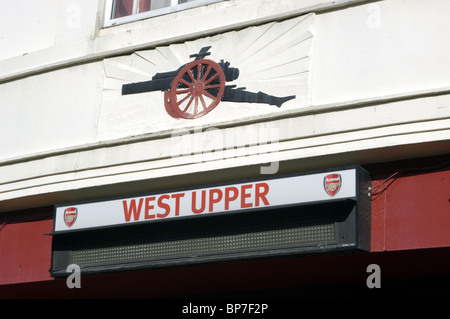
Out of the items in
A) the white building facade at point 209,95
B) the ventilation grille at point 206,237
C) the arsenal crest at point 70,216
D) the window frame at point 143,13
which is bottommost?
the ventilation grille at point 206,237

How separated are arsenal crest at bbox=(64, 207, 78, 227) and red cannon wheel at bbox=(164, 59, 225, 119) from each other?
125cm

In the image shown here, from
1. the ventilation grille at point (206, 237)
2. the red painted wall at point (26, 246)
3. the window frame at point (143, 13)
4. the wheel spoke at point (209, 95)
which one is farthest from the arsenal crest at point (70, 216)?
the window frame at point (143, 13)

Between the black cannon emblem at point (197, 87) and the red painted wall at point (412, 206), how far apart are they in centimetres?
153

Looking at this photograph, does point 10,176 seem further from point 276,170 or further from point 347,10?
point 347,10

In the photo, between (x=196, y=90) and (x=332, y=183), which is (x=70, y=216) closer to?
(x=196, y=90)

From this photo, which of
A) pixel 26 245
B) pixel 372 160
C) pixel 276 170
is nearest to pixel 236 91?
pixel 276 170

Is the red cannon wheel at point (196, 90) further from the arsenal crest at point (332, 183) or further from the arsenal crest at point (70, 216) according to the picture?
the arsenal crest at point (332, 183)

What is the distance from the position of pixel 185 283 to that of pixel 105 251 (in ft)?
2.75

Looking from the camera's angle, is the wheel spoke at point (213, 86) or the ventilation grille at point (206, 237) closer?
the ventilation grille at point (206, 237)

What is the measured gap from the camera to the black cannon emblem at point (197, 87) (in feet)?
27.1

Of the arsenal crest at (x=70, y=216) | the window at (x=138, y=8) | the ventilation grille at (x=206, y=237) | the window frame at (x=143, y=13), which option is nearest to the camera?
the ventilation grille at (x=206, y=237)

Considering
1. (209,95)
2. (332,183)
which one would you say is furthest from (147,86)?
(332,183)

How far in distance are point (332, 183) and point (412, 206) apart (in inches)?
24.9

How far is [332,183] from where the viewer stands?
7.33 meters
